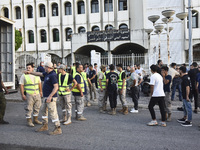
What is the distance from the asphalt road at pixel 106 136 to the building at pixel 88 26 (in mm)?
13633

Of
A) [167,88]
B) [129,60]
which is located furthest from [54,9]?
[167,88]

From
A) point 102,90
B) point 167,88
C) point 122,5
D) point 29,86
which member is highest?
point 122,5

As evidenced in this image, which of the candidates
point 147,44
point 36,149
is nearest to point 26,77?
point 36,149

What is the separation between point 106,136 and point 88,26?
845 inches

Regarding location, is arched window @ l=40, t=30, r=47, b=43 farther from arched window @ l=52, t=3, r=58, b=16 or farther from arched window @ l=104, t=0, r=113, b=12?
arched window @ l=104, t=0, r=113, b=12

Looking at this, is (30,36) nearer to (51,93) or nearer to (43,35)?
(43,35)

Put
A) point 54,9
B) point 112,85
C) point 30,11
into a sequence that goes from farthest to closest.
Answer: point 30,11, point 54,9, point 112,85

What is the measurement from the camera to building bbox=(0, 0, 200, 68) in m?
20.0

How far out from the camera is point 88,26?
2445 cm

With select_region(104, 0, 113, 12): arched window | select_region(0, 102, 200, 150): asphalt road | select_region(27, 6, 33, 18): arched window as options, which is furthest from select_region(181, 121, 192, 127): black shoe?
select_region(27, 6, 33, 18): arched window

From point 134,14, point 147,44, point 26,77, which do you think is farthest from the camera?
point 134,14

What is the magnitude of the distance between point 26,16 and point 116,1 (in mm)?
12855

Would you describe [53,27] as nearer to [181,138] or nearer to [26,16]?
[26,16]

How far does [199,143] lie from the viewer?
408cm
